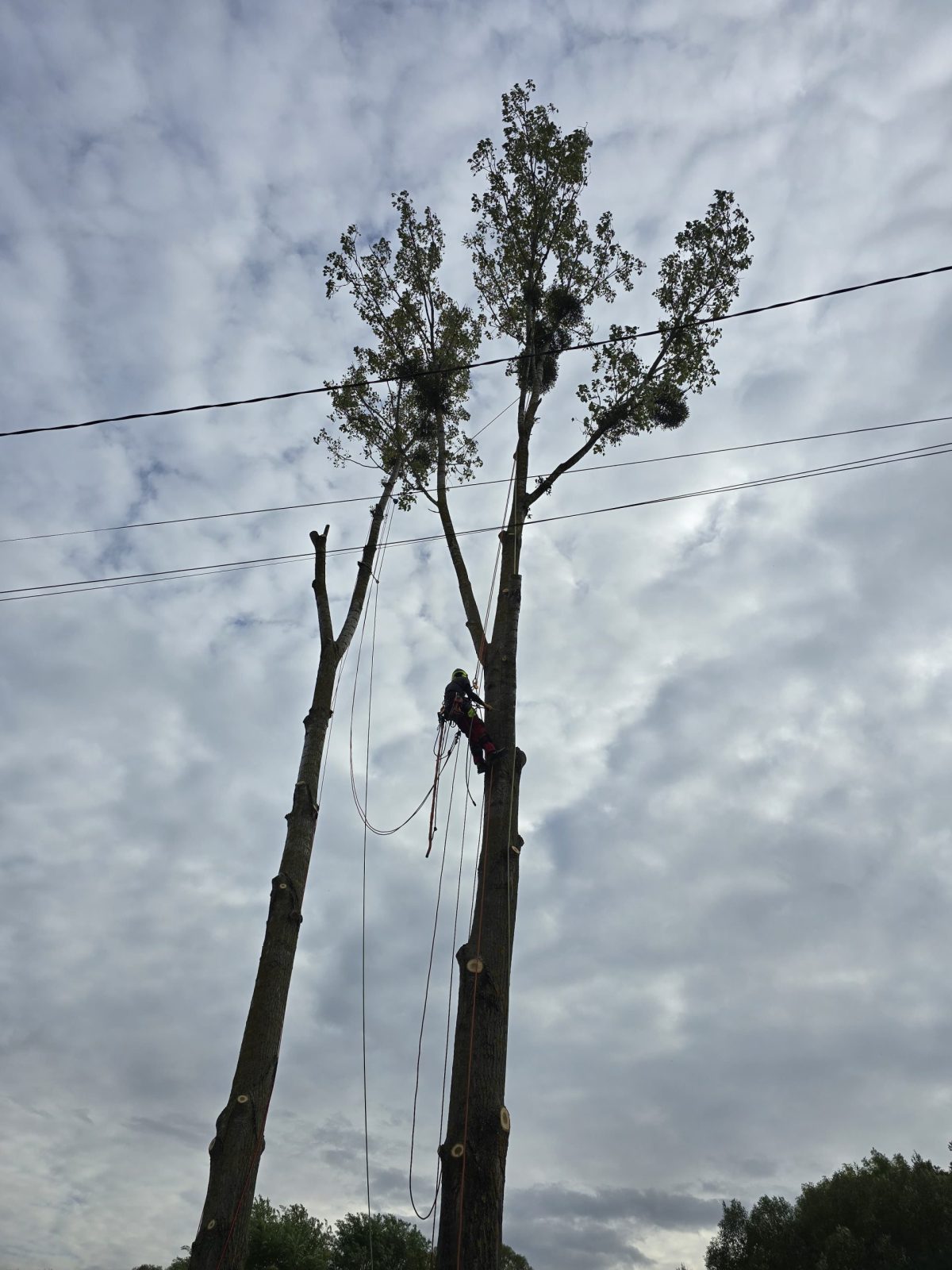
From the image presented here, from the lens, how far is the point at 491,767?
23.7 feet

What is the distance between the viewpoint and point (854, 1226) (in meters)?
21.0

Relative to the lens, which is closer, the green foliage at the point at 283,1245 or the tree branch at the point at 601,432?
the tree branch at the point at 601,432

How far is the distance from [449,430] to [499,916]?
7.70 metres

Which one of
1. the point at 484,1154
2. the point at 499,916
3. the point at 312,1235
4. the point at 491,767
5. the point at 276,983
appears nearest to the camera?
the point at 484,1154

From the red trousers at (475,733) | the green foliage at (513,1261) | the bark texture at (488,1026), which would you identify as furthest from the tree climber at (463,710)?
the green foliage at (513,1261)

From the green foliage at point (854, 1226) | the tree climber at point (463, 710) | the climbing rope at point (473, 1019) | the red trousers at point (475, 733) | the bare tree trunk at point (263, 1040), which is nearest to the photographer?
the climbing rope at point (473, 1019)

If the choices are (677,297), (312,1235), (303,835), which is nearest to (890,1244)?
(312,1235)

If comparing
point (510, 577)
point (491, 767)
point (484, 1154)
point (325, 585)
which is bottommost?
point (484, 1154)

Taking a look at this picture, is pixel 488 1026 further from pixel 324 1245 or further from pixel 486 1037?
pixel 324 1245

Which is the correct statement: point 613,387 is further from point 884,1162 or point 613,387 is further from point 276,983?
point 884,1162

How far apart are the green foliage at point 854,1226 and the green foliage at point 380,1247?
7.09 m

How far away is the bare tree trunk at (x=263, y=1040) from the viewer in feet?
21.9

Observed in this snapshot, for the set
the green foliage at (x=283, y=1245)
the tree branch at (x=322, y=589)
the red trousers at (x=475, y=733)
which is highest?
the tree branch at (x=322, y=589)

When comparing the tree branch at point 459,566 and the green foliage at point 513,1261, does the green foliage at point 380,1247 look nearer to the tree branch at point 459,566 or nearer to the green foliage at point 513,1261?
the green foliage at point 513,1261
